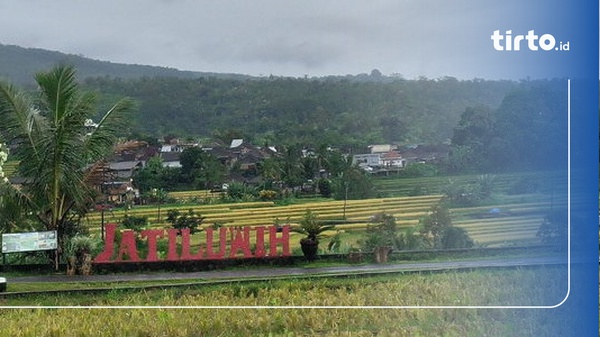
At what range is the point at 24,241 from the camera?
9.69 ft

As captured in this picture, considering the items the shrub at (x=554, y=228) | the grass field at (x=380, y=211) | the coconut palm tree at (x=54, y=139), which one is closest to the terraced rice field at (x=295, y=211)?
the grass field at (x=380, y=211)

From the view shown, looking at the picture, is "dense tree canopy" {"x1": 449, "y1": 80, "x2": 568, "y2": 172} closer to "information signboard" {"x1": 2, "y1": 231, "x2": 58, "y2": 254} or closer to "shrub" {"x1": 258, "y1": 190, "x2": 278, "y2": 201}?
"shrub" {"x1": 258, "y1": 190, "x2": 278, "y2": 201}

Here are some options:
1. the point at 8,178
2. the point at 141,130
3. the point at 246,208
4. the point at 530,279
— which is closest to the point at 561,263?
the point at 530,279

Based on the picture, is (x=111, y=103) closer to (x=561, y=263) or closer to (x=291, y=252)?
(x=291, y=252)

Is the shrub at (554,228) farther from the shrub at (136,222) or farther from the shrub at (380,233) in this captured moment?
the shrub at (136,222)

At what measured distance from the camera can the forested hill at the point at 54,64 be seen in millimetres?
2939

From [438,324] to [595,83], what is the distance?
0.98 metres

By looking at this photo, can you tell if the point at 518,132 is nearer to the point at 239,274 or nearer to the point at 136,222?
the point at 239,274

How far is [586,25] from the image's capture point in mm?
2721

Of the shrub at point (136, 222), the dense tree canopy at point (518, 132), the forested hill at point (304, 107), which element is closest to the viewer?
the dense tree canopy at point (518, 132)

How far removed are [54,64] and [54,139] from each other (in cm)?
27

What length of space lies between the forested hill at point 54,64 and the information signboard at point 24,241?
1.77 feet

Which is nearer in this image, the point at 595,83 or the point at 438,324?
the point at 595,83

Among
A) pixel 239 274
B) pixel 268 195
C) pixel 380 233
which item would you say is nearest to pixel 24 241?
pixel 239 274
